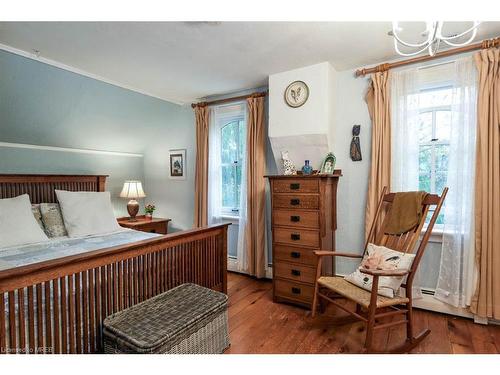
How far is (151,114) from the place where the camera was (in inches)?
157

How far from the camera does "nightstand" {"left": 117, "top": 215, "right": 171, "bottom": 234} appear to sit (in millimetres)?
3636

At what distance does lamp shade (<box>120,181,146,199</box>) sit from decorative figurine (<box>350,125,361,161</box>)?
2.88 meters

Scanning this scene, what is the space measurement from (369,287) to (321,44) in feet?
6.53

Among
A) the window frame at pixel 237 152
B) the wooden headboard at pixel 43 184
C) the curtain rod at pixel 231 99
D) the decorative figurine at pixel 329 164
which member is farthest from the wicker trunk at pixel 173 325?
the curtain rod at pixel 231 99

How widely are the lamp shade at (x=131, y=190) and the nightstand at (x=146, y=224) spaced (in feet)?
1.14

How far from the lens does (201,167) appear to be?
3834mm

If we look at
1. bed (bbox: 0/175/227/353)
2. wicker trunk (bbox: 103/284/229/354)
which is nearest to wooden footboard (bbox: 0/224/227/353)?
bed (bbox: 0/175/227/353)

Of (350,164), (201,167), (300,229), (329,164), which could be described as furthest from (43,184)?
(350,164)

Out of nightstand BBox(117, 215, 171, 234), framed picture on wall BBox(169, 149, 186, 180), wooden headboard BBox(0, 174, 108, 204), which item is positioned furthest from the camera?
framed picture on wall BBox(169, 149, 186, 180)

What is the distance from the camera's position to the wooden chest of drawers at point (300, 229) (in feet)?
8.32

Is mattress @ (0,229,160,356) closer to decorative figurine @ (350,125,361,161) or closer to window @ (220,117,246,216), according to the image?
window @ (220,117,246,216)

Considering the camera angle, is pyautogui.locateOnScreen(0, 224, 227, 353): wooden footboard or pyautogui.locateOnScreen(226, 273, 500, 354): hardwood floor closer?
pyautogui.locateOnScreen(0, 224, 227, 353): wooden footboard

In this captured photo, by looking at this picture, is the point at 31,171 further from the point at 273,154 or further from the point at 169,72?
the point at 273,154
